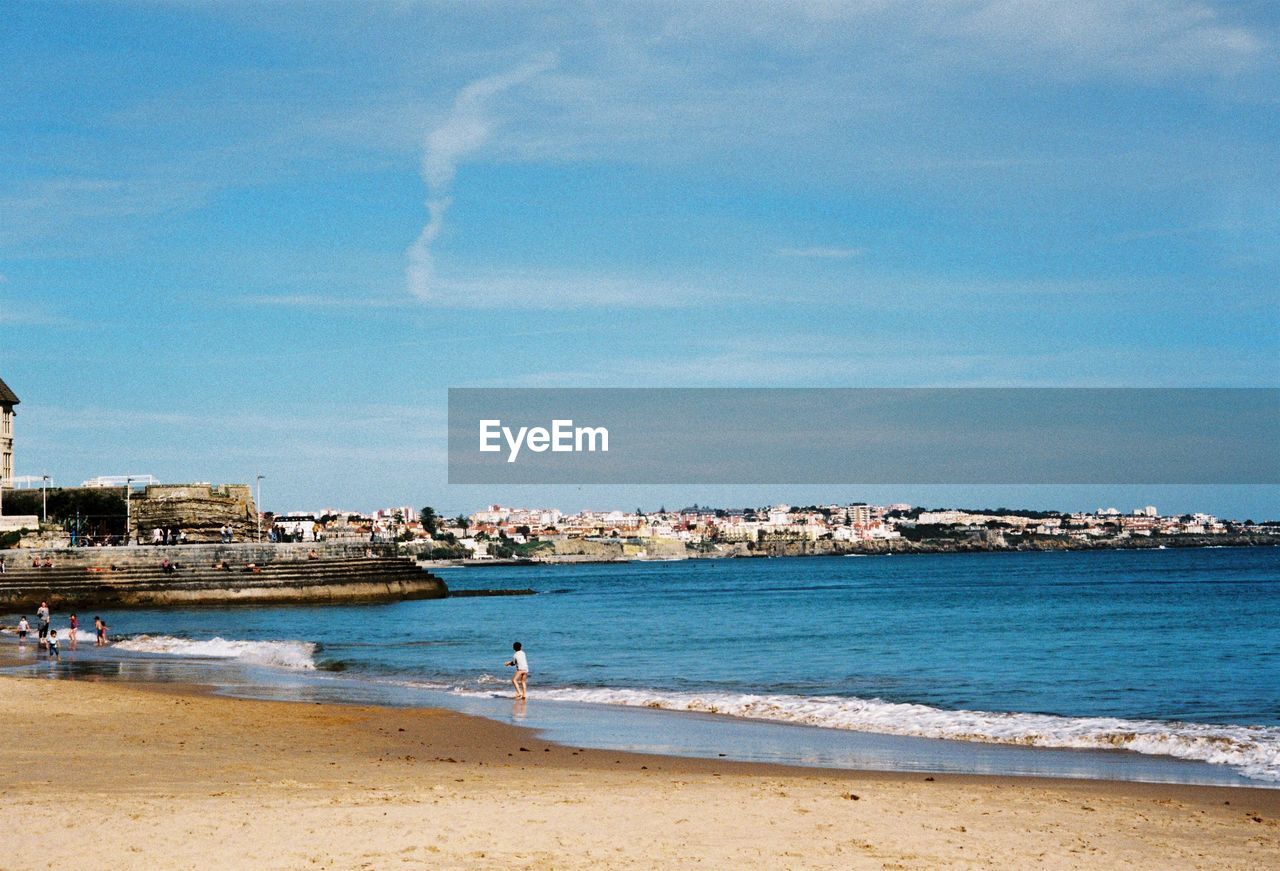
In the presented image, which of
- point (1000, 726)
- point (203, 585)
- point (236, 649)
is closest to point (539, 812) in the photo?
point (1000, 726)

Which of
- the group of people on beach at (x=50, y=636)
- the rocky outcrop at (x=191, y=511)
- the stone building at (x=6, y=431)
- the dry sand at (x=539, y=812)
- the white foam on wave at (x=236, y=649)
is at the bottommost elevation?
the white foam on wave at (x=236, y=649)

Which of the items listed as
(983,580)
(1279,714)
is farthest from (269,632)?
(983,580)

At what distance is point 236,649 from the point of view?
32.9 metres

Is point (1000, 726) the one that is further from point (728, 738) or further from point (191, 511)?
point (191, 511)

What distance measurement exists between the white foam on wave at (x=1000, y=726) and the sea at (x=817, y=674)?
0.05 meters

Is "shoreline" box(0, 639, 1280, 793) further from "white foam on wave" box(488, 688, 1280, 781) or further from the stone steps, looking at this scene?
the stone steps

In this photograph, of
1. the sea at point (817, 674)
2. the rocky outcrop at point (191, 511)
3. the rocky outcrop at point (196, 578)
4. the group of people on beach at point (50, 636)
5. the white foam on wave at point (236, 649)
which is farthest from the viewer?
the rocky outcrop at point (191, 511)

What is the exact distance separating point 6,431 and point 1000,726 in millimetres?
73985

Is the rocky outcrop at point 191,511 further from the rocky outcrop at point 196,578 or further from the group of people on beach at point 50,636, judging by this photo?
the group of people on beach at point 50,636

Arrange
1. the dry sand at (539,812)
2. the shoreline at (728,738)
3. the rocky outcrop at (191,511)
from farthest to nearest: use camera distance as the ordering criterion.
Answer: the rocky outcrop at (191,511)
the shoreline at (728,738)
the dry sand at (539,812)

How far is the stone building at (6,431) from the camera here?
7519cm

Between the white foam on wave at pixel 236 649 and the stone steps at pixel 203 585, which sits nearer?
the white foam on wave at pixel 236 649

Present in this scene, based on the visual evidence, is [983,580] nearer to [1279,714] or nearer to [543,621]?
Result: [543,621]

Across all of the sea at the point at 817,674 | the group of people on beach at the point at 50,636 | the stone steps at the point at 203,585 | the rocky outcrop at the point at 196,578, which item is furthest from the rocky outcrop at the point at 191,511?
the group of people on beach at the point at 50,636
